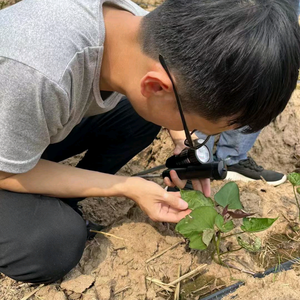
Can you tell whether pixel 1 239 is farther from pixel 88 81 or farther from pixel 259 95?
pixel 259 95

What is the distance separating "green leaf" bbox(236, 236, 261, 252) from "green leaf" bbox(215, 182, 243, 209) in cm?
16

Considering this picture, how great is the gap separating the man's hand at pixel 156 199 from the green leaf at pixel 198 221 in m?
0.08

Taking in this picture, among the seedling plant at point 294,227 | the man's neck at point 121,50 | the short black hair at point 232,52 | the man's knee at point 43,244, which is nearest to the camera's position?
the short black hair at point 232,52

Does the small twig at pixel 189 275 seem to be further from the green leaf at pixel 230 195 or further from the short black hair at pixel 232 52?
the short black hair at pixel 232 52

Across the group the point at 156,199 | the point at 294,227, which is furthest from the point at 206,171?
the point at 294,227

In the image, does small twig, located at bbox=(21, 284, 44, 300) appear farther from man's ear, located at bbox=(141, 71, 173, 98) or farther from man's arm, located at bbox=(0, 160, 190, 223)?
man's ear, located at bbox=(141, 71, 173, 98)

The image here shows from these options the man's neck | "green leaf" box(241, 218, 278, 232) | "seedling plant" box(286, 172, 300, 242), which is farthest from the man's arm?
"seedling plant" box(286, 172, 300, 242)

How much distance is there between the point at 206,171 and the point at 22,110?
0.66 metres

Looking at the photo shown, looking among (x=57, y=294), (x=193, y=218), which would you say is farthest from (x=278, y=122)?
(x=57, y=294)

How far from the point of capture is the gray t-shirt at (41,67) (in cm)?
88

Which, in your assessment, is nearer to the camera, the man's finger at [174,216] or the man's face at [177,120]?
the man's face at [177,120]

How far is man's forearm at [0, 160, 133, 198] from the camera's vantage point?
1.10 meters

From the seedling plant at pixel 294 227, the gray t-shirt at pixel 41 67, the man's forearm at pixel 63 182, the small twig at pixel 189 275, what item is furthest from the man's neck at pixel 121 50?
the seedling plant at pixel 294 227

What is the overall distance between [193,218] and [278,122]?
1390 mm
